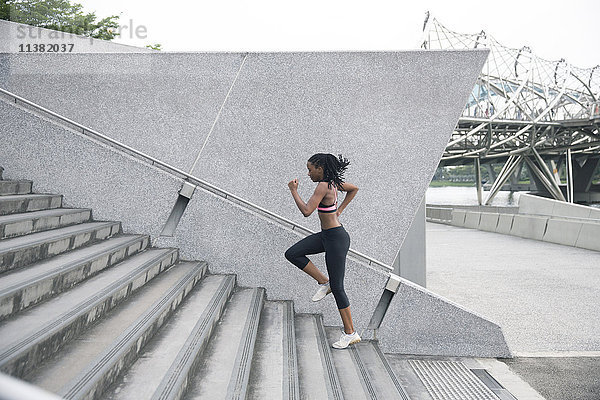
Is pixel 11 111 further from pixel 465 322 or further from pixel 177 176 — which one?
pixel 465 322

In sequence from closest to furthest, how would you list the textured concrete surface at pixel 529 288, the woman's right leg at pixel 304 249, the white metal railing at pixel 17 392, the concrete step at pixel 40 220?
the white metal railing at pixel 17 392, the concrete step at pixel 40 220, the woman's right leg at pixel 304 249, the textured concrete surface at pixel 529 288

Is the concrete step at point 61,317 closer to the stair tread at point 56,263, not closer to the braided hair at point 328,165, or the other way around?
the stair tread at point 56,263

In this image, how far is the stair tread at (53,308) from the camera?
109 inches

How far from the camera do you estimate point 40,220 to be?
15.5 ft

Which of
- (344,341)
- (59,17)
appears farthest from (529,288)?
(59,17)

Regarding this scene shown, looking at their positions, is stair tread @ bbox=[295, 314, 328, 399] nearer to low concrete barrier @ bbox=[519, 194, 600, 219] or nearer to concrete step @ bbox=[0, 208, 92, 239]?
concrete step @ bbox=[0, 208, 92, 239]

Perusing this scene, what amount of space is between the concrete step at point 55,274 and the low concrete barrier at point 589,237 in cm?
1260

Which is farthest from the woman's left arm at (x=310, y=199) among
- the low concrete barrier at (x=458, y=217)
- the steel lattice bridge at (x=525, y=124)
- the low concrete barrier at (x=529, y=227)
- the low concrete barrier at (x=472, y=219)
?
the steel lattice bridge at (x=525, y=124)

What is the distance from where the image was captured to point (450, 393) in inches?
170

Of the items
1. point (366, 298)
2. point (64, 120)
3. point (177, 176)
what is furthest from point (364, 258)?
point (64, 120)

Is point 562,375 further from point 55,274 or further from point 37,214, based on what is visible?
point 37,214

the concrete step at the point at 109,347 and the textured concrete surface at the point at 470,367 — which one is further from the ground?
the concrete step at the point at 109,347

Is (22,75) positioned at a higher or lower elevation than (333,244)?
higher

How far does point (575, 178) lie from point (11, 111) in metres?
87.3
